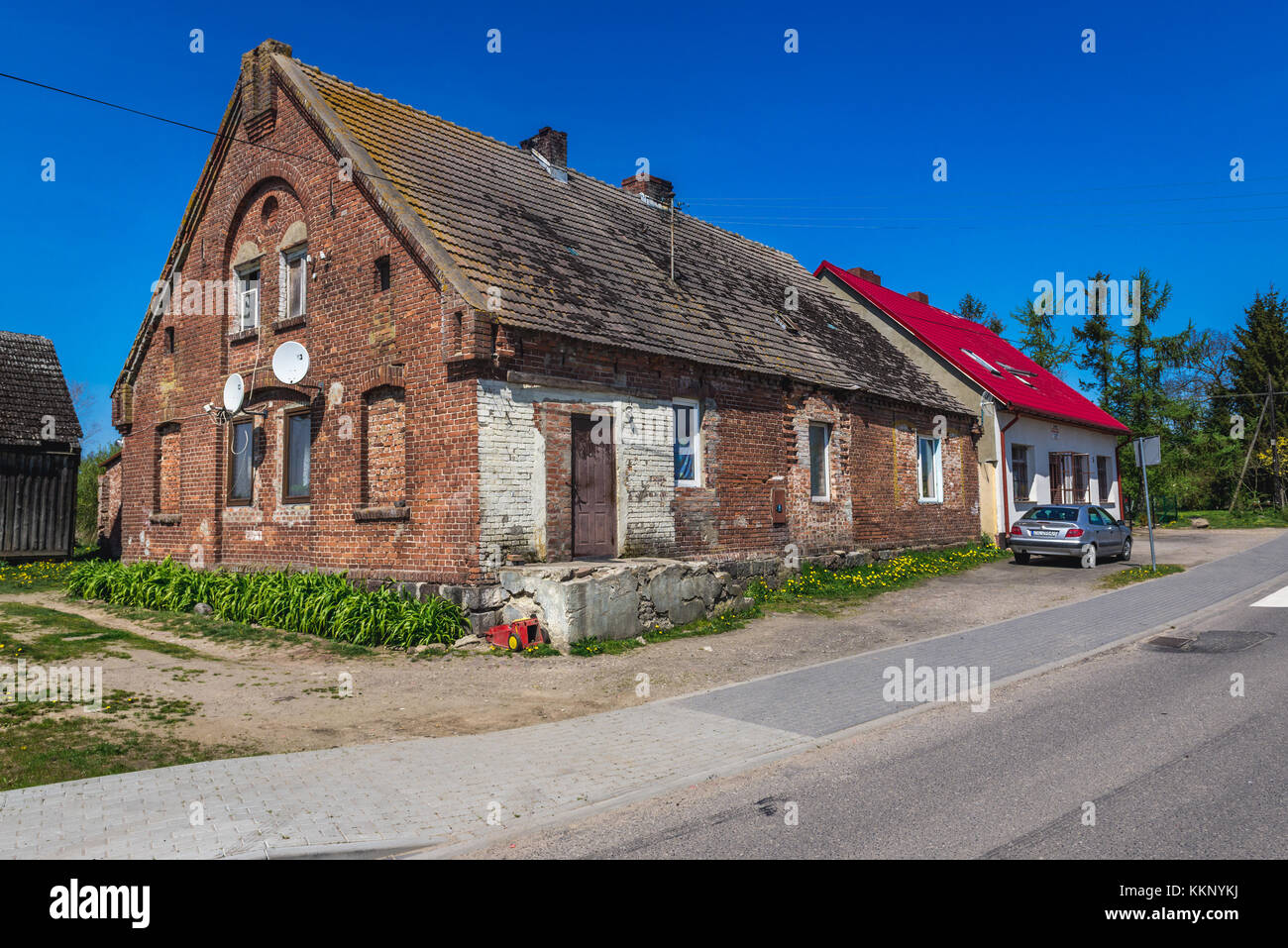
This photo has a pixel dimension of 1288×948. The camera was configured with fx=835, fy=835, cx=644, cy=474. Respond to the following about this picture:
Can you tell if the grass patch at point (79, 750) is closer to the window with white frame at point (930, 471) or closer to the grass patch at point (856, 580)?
the grass patch at point (856, 580)

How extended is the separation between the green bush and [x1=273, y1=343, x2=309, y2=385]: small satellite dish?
325 centimetres

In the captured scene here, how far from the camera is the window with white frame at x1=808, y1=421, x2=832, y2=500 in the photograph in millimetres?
17922

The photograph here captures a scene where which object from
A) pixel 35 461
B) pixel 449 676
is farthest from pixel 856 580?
pixel 35 461

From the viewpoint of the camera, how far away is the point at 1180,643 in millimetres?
10539

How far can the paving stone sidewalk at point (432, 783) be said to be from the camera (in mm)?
4777

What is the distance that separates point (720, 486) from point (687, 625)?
3459 mm

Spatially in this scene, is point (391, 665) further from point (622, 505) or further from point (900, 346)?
point (900, 346)

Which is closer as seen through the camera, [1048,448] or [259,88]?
[259,88]

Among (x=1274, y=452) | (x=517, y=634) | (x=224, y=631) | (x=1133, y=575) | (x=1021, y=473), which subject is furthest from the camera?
(x=1274, y=452)

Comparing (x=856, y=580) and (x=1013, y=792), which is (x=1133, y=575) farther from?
(x=1013, y=792)

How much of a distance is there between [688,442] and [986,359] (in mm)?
17527

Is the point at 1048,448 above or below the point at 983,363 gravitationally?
below

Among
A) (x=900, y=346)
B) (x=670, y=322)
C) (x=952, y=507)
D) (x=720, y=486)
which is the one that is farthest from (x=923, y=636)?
(x=900, y=346)

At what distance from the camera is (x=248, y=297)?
16.5 metres
